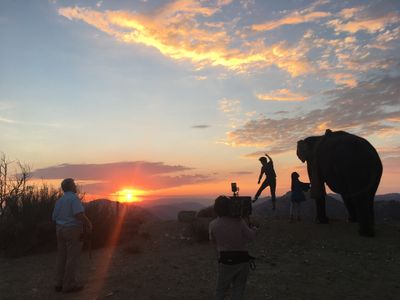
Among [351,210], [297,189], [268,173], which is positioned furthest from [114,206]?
[351,210]

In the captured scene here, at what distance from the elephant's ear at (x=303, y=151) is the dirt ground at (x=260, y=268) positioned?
2472 mm

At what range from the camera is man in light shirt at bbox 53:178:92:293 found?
28.6 ft

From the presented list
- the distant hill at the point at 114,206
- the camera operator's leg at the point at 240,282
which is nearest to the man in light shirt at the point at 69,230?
the camera operator's leg at the point at 240,282

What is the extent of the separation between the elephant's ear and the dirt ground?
2.47 meters

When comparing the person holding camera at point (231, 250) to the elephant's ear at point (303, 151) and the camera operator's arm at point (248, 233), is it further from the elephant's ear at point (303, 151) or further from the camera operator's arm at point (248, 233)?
the elephant's ear at point (303, 151)

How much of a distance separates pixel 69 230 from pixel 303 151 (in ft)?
30.6

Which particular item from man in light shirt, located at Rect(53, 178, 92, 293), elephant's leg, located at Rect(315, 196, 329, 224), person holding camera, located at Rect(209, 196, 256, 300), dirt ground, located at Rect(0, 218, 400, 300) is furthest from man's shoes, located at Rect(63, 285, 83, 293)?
elephant's leg, located at Rect(315, 196, 329, 224)

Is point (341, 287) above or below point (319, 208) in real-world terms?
below

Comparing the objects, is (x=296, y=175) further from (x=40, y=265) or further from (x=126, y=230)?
(x=40, y=265)

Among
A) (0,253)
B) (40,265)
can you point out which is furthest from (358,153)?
(0,253)

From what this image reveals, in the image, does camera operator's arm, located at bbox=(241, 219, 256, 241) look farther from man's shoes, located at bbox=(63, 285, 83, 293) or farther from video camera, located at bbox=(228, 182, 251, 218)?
man's shoes, located at bbox=(63, 285, 83, 293)

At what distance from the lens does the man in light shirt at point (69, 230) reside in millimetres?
8727

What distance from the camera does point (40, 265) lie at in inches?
467

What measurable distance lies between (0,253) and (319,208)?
33.4ft
